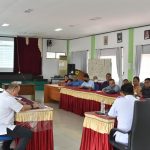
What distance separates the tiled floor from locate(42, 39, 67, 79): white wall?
7003mm

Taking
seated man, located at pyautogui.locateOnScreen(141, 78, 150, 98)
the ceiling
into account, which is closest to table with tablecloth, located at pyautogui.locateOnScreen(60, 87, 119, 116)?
seated man, located at pyautogui.locateOnScreen(141, 78, 150, 98)

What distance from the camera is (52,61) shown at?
15508 mm

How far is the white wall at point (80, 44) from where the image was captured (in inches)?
526

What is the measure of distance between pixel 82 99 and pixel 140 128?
178 inches

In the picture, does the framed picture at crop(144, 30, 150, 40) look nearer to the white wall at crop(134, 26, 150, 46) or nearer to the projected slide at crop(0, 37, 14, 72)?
the white wall at crop(134, 26, 150, 46)

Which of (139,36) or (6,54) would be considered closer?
(139,36)

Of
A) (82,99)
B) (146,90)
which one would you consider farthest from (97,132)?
(82,99)

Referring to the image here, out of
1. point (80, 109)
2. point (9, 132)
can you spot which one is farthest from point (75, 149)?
point (80, 109)

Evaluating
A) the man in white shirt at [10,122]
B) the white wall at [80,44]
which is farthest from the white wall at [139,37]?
the man in white shirt at [10,122]

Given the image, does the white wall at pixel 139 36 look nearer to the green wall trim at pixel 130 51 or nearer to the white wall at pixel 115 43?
the green wall trim at pixel 130 51

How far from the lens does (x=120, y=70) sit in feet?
35.7

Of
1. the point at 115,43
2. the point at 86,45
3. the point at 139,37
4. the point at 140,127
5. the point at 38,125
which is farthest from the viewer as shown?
the point at 86,45

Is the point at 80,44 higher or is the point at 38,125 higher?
the point at 80,44

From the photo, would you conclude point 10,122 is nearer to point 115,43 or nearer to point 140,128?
point 140,128
